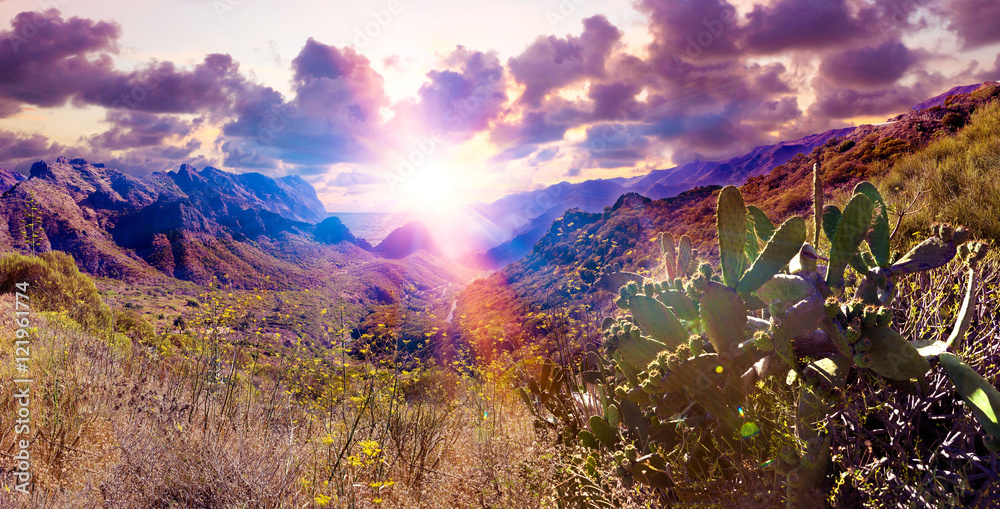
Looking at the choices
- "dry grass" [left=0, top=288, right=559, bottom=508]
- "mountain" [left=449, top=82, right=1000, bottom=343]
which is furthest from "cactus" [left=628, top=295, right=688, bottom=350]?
"mountain" [left=449, top=82, right=1000, bottom=343]

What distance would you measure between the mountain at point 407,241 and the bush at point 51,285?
145 m

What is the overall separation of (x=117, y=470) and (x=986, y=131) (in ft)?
48.2

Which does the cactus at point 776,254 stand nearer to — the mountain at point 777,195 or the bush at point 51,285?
the mountain at point 777,195

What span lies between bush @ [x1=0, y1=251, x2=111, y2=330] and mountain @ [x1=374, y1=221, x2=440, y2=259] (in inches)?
5728

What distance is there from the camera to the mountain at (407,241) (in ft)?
543

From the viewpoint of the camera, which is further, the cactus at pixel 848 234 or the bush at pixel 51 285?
the bush at pixel 51 285

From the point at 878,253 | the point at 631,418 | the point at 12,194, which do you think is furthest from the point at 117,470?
the point at 12,194

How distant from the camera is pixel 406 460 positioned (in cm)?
375

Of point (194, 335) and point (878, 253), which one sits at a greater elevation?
point (878, 253)

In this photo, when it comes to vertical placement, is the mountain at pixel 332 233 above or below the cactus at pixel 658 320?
above

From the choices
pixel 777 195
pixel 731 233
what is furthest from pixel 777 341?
pixel 777 195

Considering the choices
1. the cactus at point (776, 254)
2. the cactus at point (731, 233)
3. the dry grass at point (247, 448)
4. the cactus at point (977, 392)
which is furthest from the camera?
the dry grass at point (247, 448)

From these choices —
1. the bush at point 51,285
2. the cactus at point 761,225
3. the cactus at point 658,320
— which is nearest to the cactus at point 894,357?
the cactus at point 658,320

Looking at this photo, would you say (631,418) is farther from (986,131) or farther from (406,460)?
(986,131)
